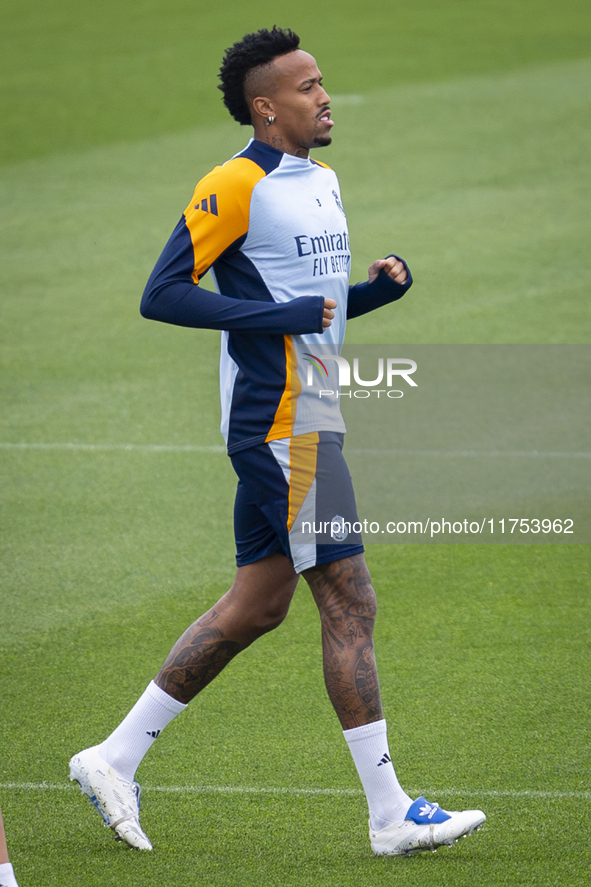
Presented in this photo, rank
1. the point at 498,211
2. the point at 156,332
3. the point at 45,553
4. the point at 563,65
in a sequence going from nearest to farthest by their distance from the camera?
the point at 45,553, the point at 156,332, the point at 498,211, the point at 563,65

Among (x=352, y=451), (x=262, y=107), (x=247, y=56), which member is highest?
(x=247, y=56)

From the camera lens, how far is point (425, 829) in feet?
10.3

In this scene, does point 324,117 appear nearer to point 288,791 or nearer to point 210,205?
point 210,205

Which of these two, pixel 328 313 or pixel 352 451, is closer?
pixel 328 313

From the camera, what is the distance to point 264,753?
13.0ft

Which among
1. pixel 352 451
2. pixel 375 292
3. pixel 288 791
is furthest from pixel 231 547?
pixel 375 292

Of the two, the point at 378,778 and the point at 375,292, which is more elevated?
the point at 375,292

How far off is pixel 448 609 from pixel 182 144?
41.9ft

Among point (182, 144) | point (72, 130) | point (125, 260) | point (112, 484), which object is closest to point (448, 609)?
point (112, 484)

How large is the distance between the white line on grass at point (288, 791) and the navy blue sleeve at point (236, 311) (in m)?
1.49

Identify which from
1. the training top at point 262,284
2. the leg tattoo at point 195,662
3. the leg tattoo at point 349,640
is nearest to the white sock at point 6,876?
the leg tattoo at point 195,662

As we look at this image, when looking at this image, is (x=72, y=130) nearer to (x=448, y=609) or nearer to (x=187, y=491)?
(x=187, y=491)

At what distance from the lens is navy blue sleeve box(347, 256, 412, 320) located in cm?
364

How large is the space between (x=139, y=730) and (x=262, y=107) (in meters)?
1.87
